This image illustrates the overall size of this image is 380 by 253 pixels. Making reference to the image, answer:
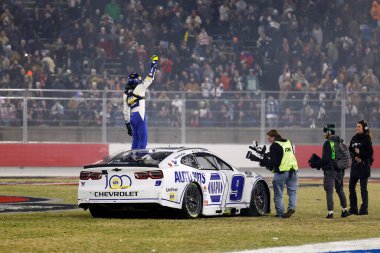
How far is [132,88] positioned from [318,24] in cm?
1741

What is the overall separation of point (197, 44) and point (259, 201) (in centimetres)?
1916

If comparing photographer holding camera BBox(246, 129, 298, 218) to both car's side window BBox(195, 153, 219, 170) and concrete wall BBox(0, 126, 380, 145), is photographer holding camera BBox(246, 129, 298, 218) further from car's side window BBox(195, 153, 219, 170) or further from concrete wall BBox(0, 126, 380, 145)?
concrete wall BBox(0, 126, 380, 145)

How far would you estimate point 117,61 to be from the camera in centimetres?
3494

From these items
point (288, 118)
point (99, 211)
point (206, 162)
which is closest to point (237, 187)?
point (206, 162)

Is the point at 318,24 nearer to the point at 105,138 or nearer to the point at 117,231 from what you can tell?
the point at 105,138

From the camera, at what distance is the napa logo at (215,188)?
15.6 meters

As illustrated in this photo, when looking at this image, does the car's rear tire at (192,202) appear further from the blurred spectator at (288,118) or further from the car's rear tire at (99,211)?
the blurred spectator at (288,118)

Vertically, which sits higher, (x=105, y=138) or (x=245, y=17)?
(x=245, y=17)

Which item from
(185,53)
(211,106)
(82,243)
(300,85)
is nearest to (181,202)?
(82,243)

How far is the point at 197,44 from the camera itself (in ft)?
117

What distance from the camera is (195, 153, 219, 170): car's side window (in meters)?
16.0

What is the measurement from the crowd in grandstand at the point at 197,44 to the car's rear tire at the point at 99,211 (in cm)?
1655

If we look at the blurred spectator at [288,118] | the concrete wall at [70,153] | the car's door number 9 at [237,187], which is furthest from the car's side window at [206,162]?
the concrete wall at [70,153]

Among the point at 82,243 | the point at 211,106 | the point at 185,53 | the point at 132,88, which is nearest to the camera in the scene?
the point at 82,243
